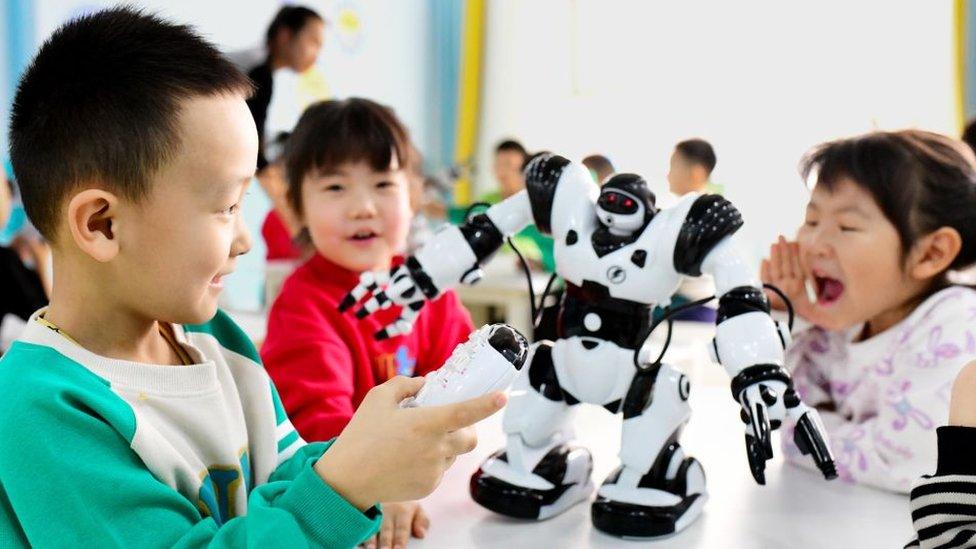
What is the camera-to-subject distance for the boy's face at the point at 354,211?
94cm

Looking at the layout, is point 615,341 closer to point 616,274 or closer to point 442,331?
point 616,274

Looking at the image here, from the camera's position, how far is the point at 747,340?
2.03 ft

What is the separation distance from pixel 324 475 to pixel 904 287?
0.62m

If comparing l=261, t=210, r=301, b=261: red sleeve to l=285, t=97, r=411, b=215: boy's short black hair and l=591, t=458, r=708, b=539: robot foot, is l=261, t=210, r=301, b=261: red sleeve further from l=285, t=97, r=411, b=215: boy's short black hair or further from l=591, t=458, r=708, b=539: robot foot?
l=591, t=458, r=708, b=539: robot foot

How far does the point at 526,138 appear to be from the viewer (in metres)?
3.63

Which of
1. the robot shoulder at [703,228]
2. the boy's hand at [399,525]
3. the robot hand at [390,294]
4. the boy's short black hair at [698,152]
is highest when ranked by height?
the boy's short black hair at [698,152]

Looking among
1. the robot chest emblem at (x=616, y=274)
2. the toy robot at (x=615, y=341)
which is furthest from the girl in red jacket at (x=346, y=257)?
the robot chest emblem at (x=616, y=274)

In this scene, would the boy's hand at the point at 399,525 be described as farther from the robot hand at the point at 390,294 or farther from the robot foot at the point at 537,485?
the robot hand at the point at 390,294

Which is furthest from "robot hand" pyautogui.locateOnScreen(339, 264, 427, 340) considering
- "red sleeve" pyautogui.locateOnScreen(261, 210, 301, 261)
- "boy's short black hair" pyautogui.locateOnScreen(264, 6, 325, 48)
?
"boy's short black hair" pyautogui.locateOnScreen(264, 6, 325, 48)

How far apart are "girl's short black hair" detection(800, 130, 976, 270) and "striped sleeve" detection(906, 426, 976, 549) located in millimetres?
356

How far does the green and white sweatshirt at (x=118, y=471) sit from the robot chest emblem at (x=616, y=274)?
27 cm

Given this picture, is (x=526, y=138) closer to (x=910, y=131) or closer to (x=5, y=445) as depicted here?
(x=910, y=131)

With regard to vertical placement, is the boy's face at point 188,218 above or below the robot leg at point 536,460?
above

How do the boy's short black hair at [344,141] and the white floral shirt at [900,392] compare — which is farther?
the boy's short black hair at [344,141]
